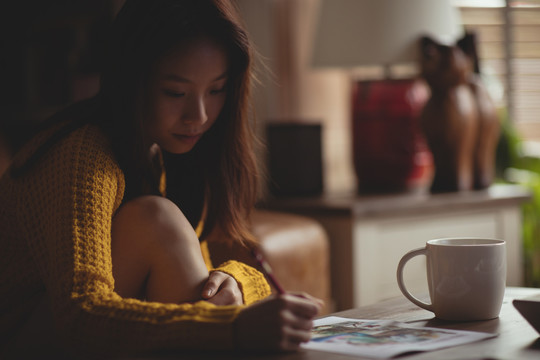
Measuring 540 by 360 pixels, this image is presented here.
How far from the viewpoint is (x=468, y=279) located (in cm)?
87

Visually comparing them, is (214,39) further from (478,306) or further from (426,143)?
(426,143)

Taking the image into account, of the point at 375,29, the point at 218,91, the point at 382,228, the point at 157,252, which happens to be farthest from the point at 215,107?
the point at 375,29

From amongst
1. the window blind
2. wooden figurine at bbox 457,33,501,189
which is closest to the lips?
wooden figurine at bbox 457,33,501,189

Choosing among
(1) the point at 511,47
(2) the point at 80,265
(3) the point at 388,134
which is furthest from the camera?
(1) the point at 511,47

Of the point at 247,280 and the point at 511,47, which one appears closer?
the point at 247,280

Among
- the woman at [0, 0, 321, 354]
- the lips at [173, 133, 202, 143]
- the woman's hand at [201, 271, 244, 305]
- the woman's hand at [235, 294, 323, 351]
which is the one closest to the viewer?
the woman's hand at [235, 294, 323, 351]

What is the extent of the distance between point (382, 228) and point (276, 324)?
139cm

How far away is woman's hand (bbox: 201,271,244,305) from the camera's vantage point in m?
0.95

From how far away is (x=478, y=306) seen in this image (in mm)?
870

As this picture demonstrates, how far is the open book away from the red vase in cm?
150

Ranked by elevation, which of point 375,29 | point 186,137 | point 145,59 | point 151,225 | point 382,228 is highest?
point 375,29

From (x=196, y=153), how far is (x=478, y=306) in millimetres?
529

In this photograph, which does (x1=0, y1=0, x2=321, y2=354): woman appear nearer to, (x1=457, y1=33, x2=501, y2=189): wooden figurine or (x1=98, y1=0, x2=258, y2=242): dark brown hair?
(x1=98, y1=0, x2=258, y2=242): dark brown hair

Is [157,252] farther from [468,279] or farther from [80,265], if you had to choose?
[468,279]
